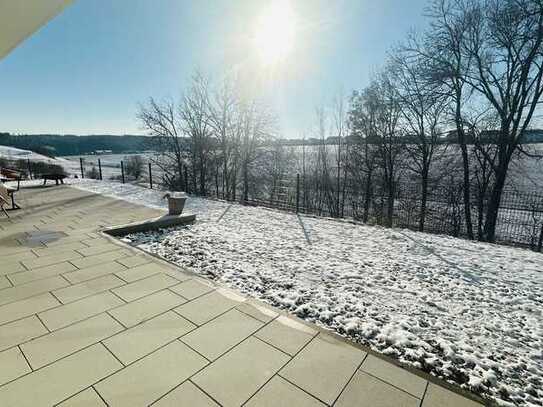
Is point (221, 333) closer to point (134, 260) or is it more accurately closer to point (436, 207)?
point (134, 260)

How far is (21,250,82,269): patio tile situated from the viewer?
308 centimetres

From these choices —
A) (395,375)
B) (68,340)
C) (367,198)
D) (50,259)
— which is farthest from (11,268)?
(367,198)

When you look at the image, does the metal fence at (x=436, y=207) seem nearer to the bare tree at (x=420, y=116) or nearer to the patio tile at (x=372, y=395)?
the bare tree at (x=420, y=116)

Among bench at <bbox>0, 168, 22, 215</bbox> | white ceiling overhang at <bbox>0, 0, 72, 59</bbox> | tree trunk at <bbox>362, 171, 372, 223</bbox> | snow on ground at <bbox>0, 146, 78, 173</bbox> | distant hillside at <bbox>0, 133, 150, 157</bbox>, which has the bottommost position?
tree trunk at <bbox>362, 171, 372, 223</bbox>

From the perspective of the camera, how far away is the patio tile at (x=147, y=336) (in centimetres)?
173

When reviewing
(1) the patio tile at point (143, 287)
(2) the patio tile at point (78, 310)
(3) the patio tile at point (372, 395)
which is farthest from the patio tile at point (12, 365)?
(3) the patio tile at point (372, 395)

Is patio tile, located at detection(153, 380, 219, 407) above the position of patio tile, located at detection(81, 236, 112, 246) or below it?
below

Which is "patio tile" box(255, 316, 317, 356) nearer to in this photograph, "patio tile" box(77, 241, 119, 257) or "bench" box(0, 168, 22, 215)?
"patio tile" box(77, 241, 119, 257)

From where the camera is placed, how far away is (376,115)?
12.6m

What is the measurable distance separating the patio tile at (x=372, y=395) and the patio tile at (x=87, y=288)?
2.28 meters

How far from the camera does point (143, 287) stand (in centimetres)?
261

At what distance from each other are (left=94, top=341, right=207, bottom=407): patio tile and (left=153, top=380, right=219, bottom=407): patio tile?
0.04 metres

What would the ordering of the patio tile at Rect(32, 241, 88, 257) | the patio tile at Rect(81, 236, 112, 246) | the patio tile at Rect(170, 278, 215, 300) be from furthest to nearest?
1. the patio tile at Rect(81, 236, 112, 246)
2. the patio tile at Rect(32, 241, 88, 257)
3. the patio tile at Rect(170, 278, 215, 300)

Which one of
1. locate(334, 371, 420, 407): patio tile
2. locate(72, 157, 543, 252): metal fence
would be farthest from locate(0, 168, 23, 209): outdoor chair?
locate(334, 371, 420, 407): patio tile
